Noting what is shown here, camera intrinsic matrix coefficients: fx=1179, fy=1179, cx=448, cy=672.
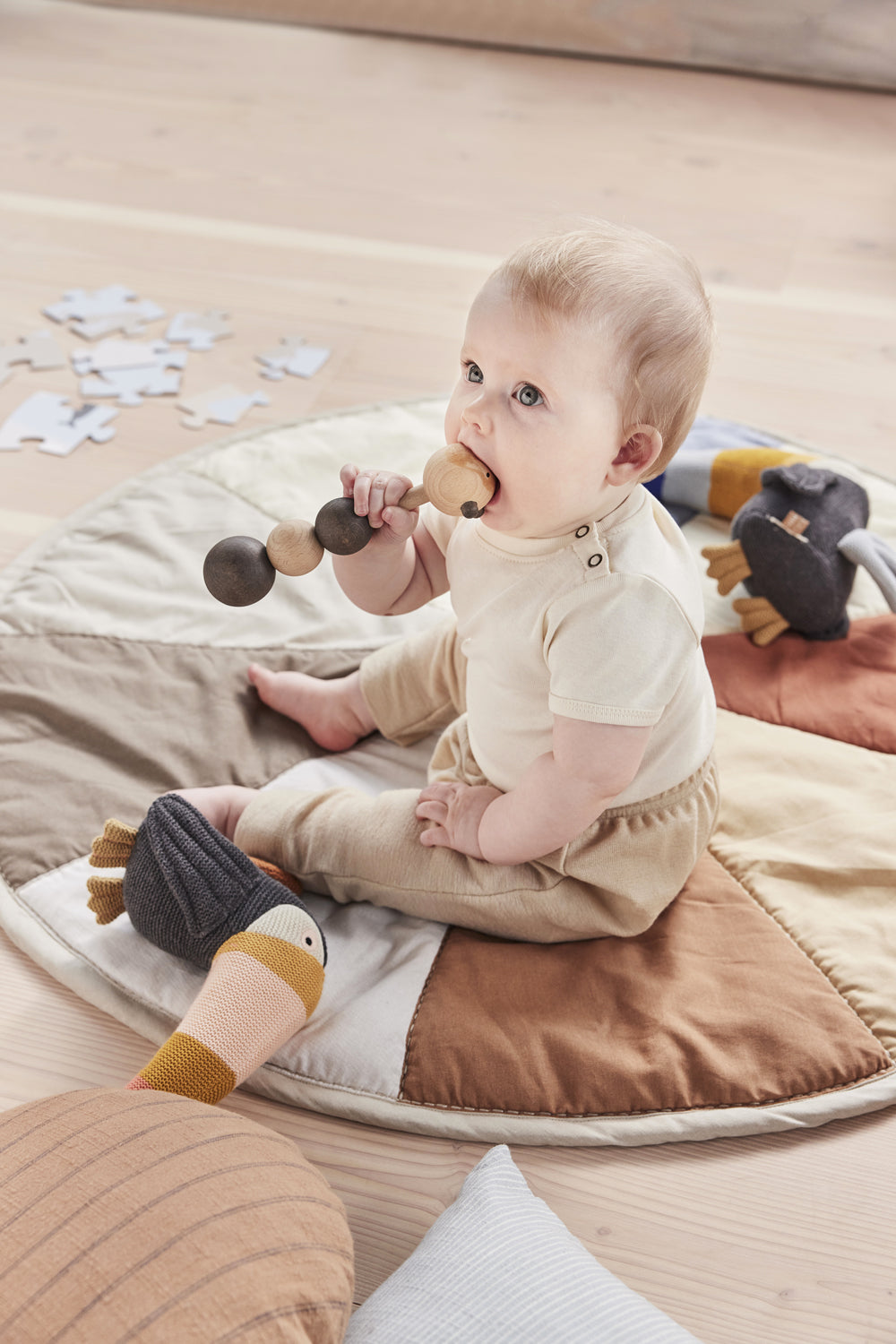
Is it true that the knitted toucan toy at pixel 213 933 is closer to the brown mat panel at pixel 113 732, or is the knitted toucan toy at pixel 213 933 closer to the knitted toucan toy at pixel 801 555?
the brown mat panel at pixel 113 732

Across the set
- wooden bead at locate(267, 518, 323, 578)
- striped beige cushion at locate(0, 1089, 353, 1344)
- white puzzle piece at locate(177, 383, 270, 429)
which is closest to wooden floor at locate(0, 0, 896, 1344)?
white puzzle piece at locate(177, 383, 270, 429)

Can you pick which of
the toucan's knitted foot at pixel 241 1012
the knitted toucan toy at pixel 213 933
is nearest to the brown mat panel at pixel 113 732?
the knitted toucan toy at pixel 213 933

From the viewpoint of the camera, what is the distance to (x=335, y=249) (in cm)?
197

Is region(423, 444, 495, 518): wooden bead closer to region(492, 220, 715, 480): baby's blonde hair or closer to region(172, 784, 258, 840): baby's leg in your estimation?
region(492, 220, 715, 480): baby's blonde hair

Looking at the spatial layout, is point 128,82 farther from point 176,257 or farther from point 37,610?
point 37,610

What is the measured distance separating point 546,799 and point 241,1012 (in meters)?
0.26

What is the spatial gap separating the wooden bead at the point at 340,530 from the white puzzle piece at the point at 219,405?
0.84 meters

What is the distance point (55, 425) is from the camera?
60.7 inches

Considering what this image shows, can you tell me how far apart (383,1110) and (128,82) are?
231 centimetres

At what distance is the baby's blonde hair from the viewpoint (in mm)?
701

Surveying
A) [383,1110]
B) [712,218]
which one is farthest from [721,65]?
[383,1110]

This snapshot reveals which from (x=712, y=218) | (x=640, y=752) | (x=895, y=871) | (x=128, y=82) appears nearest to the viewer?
(x=640, y=752)

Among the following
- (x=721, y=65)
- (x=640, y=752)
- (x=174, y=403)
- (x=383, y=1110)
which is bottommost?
(x=383, y=1110)

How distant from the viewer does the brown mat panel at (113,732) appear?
1035 mm
